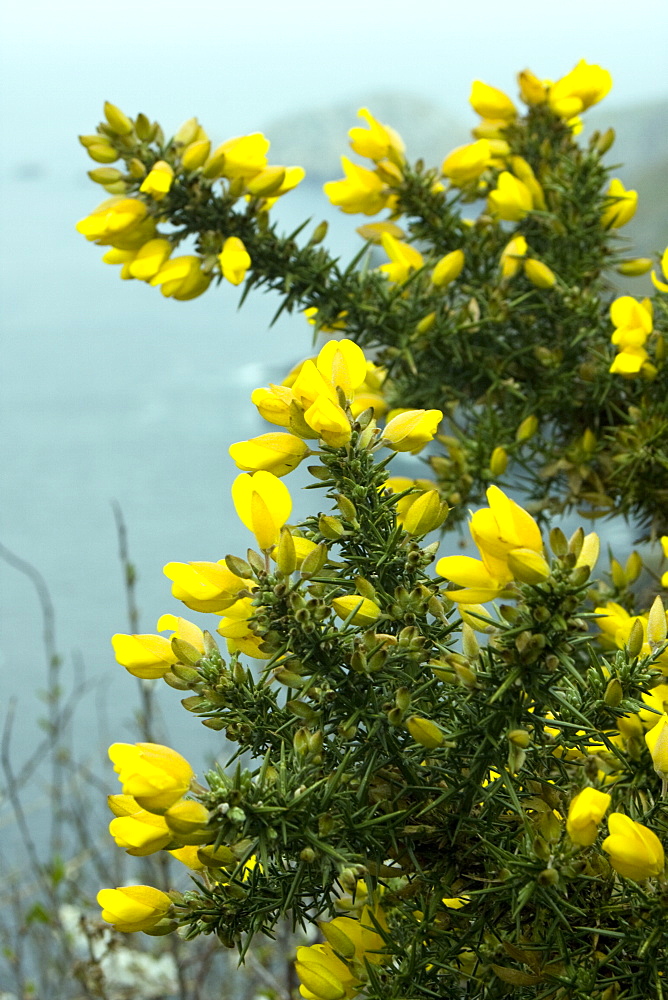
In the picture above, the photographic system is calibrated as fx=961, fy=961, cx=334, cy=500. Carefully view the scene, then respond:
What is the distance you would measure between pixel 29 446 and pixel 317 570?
1740mm

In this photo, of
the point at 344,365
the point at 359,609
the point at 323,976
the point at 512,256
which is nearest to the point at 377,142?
the point at 512,256

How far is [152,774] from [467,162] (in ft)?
2.13

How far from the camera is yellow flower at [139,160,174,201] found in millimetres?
671

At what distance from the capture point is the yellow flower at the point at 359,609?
1.30ft

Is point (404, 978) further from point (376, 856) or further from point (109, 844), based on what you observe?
point (109, 844)

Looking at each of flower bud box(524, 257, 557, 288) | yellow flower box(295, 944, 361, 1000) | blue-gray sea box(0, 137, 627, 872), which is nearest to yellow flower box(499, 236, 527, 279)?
flower bud box(524, 257, 557, 288)

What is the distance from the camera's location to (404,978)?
41 centimetres

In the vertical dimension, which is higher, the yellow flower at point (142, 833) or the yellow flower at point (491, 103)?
the yellow flower at point (491, 103)

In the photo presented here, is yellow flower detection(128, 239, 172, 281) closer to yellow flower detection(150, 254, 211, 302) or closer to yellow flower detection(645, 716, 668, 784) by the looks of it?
yellow flower detection(150, 254, 211, 302)

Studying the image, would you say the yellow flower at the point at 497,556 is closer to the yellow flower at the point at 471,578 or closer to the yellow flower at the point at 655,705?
the yellow flower at the point at 471,578

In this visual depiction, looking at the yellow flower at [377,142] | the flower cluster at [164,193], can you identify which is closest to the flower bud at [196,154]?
the flower cluster at [164,193]

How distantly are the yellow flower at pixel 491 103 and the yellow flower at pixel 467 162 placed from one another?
62 mm

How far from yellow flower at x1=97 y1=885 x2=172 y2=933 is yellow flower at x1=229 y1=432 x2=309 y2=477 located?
0.19 metres

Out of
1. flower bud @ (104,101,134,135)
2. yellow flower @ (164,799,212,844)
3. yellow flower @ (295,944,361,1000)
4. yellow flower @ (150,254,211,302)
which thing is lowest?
yellow flower @ (295,944,361,1000)
